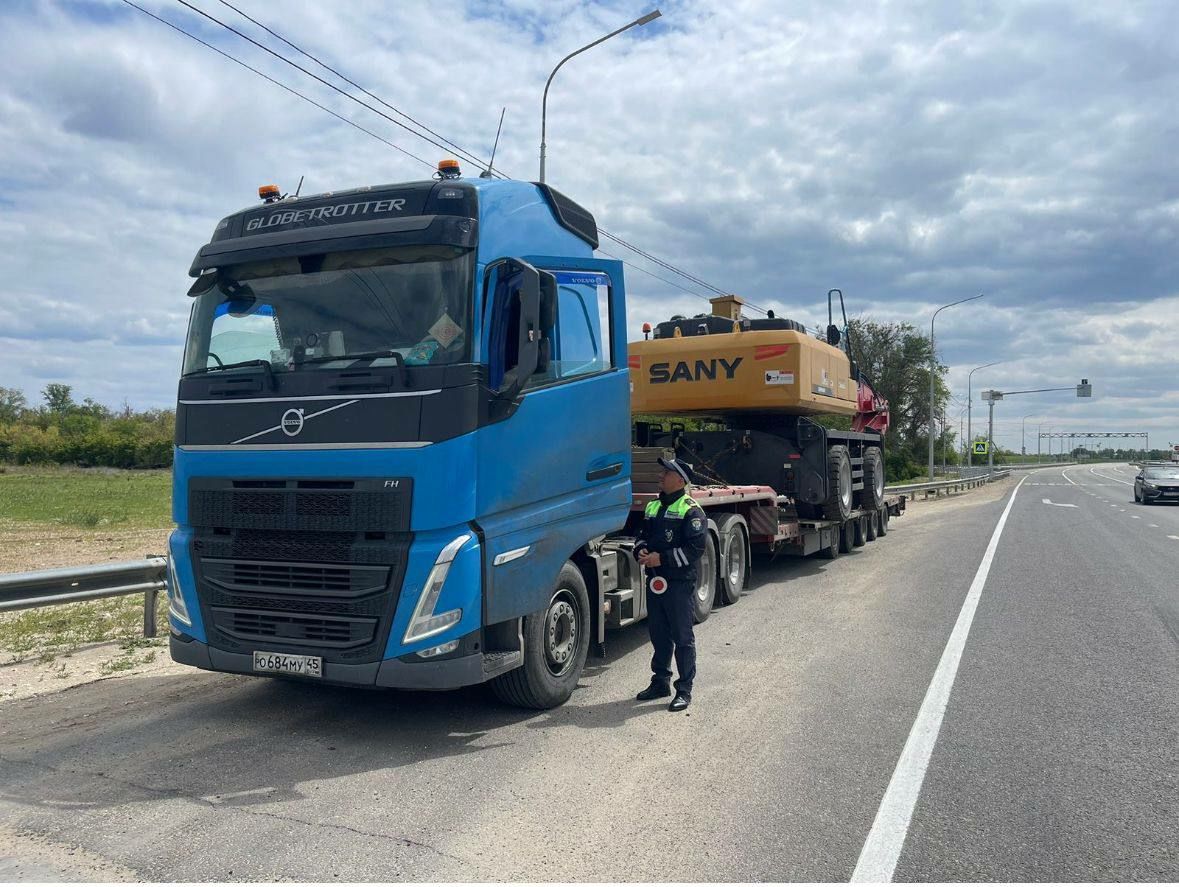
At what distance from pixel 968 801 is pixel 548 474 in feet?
9.38

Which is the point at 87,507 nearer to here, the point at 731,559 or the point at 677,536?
the point at 731,559

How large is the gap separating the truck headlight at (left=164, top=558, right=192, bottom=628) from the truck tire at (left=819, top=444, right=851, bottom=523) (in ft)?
28.5

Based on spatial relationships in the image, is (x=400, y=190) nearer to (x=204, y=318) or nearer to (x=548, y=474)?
(x=204, y=318)

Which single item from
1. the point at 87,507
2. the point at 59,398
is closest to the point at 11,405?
the point at 59,398

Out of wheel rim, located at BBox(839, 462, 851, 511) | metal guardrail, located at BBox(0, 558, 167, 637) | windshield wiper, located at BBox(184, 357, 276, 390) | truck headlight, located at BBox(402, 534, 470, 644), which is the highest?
windshield wiper, located at BBox(184, 357, 276, 390)

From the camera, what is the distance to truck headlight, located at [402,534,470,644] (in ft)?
15.1

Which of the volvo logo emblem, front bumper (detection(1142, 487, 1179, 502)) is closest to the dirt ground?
the volvo logo emblem

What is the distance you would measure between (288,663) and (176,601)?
95 centimetres

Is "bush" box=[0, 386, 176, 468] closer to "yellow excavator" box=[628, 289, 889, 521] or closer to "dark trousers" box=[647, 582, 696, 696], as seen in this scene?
"yellow excavator" box=[628, 289, 889, 521]

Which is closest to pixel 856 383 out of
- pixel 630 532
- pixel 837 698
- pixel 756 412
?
pixel 756 412

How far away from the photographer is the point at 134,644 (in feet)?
24.3

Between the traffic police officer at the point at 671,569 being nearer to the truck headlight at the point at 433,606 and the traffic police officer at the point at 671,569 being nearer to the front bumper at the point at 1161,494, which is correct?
the truck headlight at the point at 433,606

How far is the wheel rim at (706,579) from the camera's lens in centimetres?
854

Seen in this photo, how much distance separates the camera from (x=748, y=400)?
431 inches
